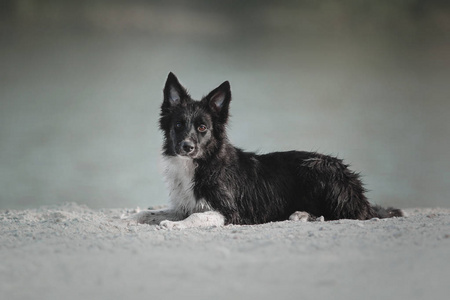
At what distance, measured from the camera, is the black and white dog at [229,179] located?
22.3ft

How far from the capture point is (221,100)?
23.2 ft

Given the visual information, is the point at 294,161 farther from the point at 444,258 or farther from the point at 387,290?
the point at 387,290

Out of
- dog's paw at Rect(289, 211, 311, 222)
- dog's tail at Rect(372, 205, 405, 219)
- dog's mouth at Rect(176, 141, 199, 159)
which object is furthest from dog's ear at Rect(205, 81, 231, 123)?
dog's tail at Rect(372, 205, 405, 219)

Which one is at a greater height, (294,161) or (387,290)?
(294,161)

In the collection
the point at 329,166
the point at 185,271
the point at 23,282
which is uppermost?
the point at 329,166

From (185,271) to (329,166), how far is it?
361cm

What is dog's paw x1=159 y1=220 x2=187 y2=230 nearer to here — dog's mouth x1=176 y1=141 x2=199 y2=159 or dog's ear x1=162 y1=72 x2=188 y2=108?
dog's mouth x1=176 y1=141 x2=199 y2=159

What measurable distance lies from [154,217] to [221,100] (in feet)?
5.52

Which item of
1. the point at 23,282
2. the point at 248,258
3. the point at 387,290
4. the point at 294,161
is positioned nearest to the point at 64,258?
the point at 23,282

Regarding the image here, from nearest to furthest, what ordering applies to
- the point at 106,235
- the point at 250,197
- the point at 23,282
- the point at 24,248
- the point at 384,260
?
the point at 23,282
the point at 384,260
the point at 24,248
the point at 106,235
the point at 250,197

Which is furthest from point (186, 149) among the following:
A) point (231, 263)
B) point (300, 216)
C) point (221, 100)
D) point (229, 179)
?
point (231, 263)

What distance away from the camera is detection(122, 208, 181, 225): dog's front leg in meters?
7.06

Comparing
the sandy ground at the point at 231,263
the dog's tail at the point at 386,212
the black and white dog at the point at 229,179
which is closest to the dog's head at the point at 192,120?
the black and white dog at the point at 229,179

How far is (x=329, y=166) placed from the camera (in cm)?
723
